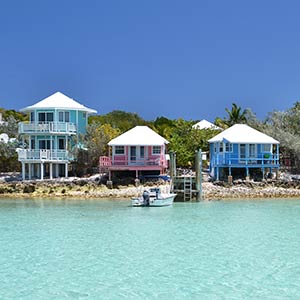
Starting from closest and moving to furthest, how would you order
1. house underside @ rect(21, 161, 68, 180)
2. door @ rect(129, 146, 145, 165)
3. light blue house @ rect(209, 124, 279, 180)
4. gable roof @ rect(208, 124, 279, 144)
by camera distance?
light blue house @ rect(209, 124, 279, 180), gable roof @ rect(208, 124, 279, 144), door @ rect(129, 146, 145, 165), house underside @ rect(21, 161, 68, 180)

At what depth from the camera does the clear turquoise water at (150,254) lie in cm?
1552

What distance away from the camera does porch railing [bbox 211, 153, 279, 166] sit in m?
46.3

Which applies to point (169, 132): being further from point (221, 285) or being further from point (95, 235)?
point (221, 285)

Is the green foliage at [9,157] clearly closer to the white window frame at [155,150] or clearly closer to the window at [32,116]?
the window at [32,116]

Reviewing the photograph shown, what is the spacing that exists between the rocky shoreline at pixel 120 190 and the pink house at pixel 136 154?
2.12 meters

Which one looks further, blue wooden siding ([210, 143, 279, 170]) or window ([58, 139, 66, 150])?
window ([58, 139, 66, 150])

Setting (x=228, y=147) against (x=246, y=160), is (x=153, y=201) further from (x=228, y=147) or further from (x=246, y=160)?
(x=228, y=147)

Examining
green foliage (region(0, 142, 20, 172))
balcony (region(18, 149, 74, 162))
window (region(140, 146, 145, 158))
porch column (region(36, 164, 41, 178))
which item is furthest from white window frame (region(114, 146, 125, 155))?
green foliage (region(0, 142, 20, 172))

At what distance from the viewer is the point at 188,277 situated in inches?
662

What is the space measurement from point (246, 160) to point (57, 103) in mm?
17931

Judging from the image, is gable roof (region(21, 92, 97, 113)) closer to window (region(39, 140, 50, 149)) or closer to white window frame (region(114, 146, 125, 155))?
window (region(39, 140, 50, 149))

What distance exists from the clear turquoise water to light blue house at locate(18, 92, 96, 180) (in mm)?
14408

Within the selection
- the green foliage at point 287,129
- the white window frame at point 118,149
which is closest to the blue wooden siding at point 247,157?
the green foliage at point 287,129

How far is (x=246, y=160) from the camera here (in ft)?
152
